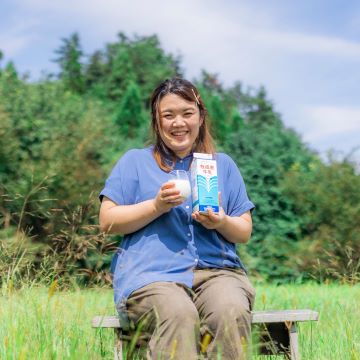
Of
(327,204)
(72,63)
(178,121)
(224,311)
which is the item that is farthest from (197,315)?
(72,63)

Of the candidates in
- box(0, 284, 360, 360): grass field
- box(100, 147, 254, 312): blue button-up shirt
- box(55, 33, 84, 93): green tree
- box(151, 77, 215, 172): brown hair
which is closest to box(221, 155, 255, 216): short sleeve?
box(100, 147, 254, 312): blue button-up shirt

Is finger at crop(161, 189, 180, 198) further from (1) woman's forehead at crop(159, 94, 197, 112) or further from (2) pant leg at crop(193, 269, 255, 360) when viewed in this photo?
(1) woman's forehead at crop(159, 94, 197, 112)

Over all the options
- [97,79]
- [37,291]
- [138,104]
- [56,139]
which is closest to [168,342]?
[37,291]

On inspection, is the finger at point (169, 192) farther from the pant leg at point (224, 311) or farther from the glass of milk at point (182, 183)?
the pant leg at point (224, 311)

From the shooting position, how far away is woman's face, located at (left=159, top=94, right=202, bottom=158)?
3.19 m

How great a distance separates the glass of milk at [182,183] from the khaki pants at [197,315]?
1.24 feet

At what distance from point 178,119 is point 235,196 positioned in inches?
17.9

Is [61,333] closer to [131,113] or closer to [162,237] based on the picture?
[162,237]

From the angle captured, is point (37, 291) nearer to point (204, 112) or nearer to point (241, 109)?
point (204, 112)

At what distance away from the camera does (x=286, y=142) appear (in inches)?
543

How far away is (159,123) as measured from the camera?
3268 mm

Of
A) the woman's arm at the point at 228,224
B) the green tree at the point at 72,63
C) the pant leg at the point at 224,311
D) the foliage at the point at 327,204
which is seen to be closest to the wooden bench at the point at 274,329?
the pant leg at the point at 224,311

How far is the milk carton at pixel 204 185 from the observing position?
9.39 ft

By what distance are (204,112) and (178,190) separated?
705mm
